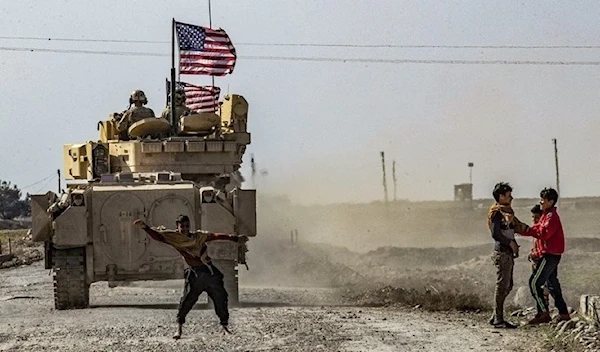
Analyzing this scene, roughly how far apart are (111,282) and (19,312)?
1434 mm

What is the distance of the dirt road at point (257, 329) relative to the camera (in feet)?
42.9

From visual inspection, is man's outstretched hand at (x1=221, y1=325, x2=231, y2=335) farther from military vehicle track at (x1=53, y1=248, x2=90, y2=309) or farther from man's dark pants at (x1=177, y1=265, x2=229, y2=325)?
military vehicle track at (x1=53, y1=248, x2=90, y2=309)

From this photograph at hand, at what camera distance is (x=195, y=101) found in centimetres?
2788

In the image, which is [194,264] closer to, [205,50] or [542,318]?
[542,318]

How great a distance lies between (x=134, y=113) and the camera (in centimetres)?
2231

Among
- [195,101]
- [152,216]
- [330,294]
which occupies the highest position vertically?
[195,101]

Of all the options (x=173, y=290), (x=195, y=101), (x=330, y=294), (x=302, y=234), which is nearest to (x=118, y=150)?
(x=173, y=290)

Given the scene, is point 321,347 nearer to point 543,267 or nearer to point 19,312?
point 543,267

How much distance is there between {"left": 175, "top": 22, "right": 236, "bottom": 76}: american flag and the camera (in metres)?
26.8

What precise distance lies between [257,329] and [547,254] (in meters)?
3.52

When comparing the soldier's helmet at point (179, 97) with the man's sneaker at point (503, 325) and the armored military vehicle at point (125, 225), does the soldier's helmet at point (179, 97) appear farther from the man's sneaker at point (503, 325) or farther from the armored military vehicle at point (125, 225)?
the man's sneaker at point (503, 325)

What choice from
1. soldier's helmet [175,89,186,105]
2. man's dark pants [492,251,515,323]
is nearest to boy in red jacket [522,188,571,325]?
man's dark pants [492,251,515,323]

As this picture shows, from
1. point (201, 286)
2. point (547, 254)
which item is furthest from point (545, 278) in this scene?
point (201, 286)

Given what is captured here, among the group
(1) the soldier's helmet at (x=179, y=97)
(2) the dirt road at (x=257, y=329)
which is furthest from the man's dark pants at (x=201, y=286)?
(1) the soldier's helmet at (x=179, y=97)
